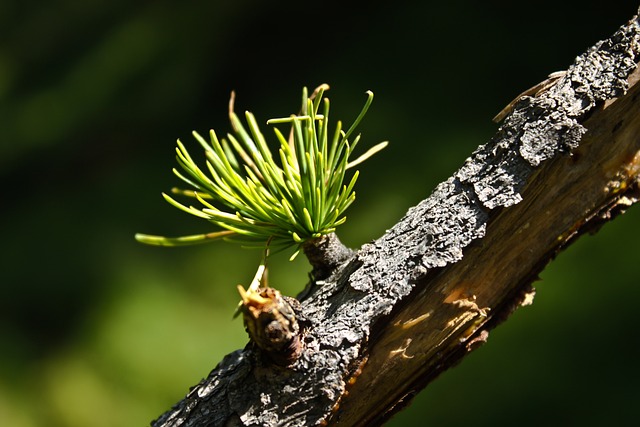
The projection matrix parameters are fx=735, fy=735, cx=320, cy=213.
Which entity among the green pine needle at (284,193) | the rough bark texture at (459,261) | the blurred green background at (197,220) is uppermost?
the blurred green background at (197,220)

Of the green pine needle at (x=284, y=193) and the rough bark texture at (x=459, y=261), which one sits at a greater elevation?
the green pine needle at (x=284, y=193)

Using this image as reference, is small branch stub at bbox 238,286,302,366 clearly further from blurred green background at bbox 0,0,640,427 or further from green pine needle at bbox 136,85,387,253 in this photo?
blurred green background at bbox 0,0,640,427

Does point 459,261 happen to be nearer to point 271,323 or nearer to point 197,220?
point 271,323

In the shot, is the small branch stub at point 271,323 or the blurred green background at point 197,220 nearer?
the small branch stub at point 271,323

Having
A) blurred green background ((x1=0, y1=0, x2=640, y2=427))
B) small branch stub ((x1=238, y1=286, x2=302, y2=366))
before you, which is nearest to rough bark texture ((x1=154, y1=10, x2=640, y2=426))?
small branch stub ((x1=238, y1=286, x2=302, y2=366))

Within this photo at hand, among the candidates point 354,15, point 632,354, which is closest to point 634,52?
point 632,354

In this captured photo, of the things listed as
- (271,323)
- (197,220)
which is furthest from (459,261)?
(197,220)

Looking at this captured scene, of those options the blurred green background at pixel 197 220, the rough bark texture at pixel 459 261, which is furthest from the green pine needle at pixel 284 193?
the blurred green background at pixel 197 220

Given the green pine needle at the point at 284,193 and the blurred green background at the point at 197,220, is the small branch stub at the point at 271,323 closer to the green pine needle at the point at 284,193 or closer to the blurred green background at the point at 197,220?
the green pine needle at the point at 284,193
